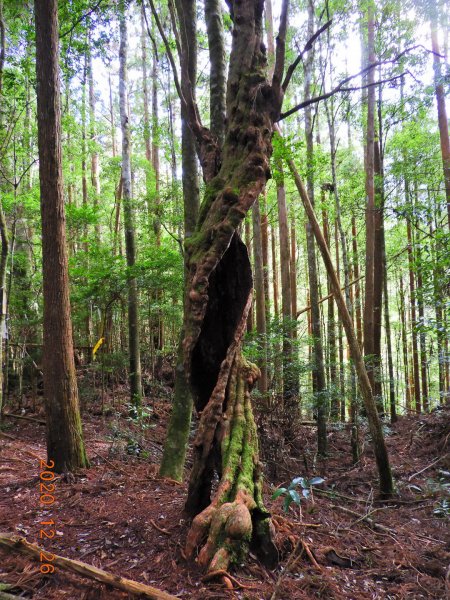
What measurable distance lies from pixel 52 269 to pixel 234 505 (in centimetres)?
367

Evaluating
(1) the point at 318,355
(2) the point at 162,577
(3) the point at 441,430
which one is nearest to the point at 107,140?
(1) the point at 318,355

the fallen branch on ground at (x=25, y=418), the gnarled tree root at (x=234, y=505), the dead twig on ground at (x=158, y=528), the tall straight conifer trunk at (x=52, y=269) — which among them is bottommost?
the fallen branch on ground at (x=25, y=418)

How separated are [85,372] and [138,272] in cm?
402

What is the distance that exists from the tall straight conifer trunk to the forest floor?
55cm

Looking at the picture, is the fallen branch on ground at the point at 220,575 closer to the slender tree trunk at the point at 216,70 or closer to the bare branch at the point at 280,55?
the bare branch at the point at 280,55

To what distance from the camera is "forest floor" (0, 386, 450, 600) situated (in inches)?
103

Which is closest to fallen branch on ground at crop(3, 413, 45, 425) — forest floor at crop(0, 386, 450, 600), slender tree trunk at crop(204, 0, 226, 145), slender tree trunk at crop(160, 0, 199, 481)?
forest floor at crop(0, 386, 450, 600)

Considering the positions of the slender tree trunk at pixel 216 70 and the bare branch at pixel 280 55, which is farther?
the slender tree trunk at pixel 216 70

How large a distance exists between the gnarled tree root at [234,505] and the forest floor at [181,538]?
0.42 feet

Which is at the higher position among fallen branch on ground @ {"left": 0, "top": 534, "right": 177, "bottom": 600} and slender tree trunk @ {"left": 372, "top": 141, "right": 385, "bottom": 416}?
slender tree trunk @ {"left": 372, "top": 141, "right": 385, "bottom": 416}

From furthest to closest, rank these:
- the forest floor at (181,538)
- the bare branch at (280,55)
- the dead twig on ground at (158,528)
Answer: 1. the bare branch at (280,55)
2. the dead twig on ground at (158,528)
3. the forest floor at (181,538)

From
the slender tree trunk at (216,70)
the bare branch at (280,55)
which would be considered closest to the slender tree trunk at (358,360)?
the slender tree trunk at (216,70)

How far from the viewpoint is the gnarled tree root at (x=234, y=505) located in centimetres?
265

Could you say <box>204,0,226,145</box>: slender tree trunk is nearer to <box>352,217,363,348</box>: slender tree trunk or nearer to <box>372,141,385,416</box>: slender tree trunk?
<box>372,141,385,416</box>: slender tree trunk
